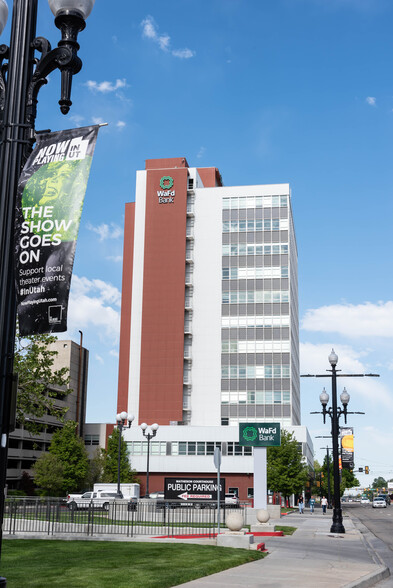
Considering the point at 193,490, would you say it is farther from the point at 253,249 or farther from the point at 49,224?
the point at 253,249

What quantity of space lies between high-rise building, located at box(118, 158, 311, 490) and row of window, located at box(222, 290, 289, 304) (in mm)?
150

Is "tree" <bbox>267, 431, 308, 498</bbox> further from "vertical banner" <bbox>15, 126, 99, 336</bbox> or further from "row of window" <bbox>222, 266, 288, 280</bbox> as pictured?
"vertical banner" <bbox>15, 126, 99, 336</bbox>

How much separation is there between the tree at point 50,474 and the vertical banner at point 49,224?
73.5 metres

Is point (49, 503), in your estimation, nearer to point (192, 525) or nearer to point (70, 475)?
point (192, 525)

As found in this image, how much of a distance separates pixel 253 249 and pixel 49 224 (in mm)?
92895

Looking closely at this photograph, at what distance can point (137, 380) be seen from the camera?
9519 centimetres

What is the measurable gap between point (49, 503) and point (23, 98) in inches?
919

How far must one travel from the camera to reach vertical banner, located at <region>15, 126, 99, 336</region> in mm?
6883

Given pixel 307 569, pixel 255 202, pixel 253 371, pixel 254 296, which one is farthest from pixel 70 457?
pixel 307 569

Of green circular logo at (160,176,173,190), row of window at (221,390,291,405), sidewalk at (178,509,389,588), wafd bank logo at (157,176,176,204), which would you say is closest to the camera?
sidewalk at (178,509,389,588)

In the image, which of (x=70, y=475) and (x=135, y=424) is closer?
(x=70, y=475)

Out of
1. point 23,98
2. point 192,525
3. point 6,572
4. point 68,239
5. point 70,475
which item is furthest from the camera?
point 70,475

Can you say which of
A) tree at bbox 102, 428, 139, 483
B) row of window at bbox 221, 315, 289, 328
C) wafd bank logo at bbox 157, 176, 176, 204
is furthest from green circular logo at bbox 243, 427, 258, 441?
wafd bank logo at bbox 157, 176, 176, 204

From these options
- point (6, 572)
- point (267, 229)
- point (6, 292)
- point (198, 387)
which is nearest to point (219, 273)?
point (267, 229)
